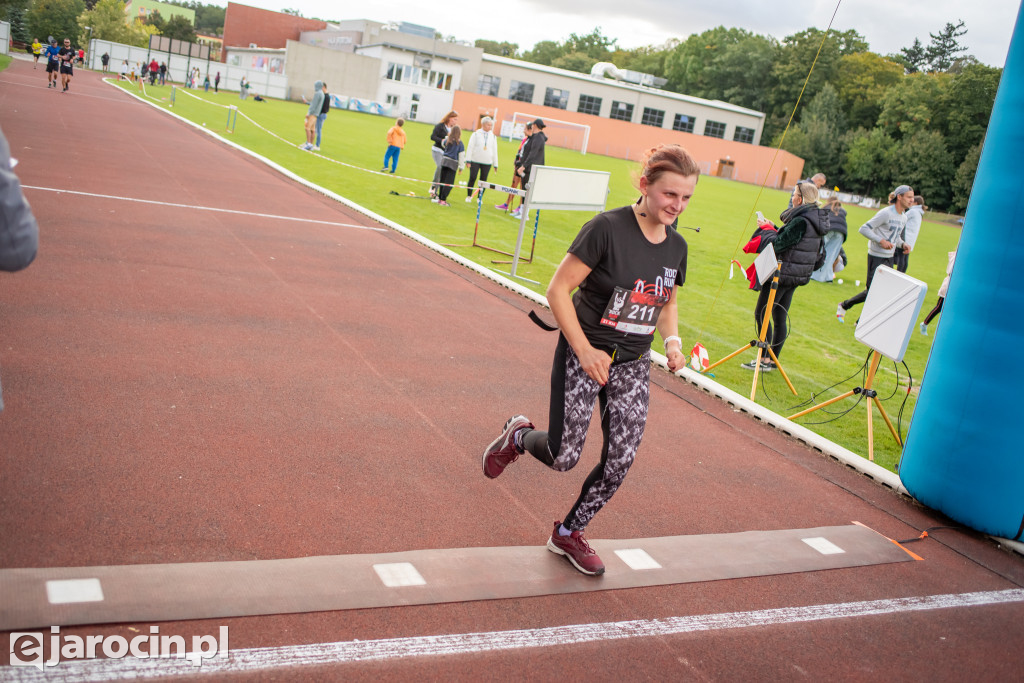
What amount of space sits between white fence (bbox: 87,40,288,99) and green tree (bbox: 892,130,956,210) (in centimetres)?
5227

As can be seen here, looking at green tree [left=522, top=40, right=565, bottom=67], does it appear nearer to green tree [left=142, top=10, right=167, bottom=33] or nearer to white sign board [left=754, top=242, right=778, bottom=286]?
green tree [left=142, top=10, right=167, bottom=33]

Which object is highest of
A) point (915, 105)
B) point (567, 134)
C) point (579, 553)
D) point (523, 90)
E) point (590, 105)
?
point (915, 105)

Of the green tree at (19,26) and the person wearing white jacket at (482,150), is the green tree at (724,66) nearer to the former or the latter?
the green tree at (19,26)

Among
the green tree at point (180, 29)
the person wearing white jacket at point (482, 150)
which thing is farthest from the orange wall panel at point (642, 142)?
the person wearing white jacket at point (482, 150)

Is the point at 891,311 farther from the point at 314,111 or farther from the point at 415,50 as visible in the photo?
the point at 415,50

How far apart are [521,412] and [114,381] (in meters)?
3.13

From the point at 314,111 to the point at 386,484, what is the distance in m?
22.4

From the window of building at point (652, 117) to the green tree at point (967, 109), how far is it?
37.7 metres

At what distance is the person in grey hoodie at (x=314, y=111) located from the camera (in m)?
25.2

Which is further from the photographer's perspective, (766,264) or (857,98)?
(857,98)

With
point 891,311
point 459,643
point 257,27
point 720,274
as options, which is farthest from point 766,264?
point 257,27

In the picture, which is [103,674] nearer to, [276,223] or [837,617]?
[837,617]

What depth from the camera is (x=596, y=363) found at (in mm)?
4023

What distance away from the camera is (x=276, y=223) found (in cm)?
1354
